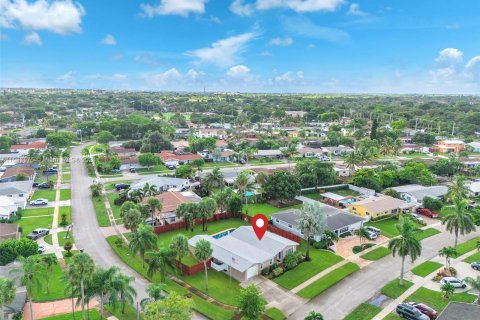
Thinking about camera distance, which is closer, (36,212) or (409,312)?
(409,312)

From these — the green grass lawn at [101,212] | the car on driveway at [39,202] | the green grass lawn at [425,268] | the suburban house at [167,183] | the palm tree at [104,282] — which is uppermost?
the palm tree at [104,282]

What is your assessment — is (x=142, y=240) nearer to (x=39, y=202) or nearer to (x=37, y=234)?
(x=37, y=234)

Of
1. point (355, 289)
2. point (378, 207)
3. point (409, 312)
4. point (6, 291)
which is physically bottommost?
point (355, 289)

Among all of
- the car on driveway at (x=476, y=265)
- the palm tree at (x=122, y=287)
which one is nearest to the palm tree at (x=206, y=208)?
the palm tree at (x=122, y=287)

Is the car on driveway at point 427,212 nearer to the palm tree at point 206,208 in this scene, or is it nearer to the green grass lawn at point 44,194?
the palm tree at point 206,208

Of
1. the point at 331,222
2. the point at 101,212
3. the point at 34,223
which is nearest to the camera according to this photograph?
the point at 331,222

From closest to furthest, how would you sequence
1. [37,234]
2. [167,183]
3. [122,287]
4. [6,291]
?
[6,291] < [122,287] < [37,234] < [167,183]

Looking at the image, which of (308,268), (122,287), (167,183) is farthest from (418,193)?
(122,287)
